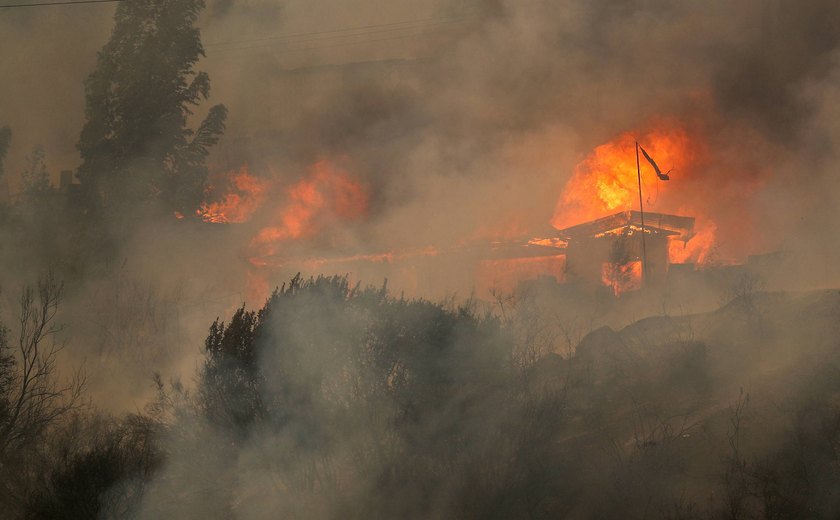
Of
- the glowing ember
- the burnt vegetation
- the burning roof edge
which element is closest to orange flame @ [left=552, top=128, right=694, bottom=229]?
the burning roof edge

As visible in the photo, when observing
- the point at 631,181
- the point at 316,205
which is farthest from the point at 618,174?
the point at 316,205

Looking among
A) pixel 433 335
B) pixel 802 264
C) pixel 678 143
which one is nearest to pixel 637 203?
pixel 678 143

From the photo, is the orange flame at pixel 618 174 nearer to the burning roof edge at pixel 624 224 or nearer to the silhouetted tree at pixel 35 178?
the burning roof edge at pixel 624 224

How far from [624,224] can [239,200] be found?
15.5 meters

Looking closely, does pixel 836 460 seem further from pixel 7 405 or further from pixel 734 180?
pixel 734 180

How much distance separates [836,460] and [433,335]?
690 centimetres

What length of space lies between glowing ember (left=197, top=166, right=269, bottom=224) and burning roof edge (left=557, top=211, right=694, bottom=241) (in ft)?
41.4

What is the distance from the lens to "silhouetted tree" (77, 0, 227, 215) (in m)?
30.9

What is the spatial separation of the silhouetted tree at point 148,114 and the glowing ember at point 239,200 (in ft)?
7.49

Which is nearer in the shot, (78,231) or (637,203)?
(78,231)

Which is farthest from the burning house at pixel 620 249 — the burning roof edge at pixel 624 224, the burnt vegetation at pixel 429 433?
the burnt vegetation at pixel 429 433

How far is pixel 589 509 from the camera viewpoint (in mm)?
13273

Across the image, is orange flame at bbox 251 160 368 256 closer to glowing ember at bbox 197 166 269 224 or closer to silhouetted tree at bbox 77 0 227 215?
glowing ember at bbox 197 166 269 224

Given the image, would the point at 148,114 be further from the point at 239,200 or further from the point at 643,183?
the point at 643,183
